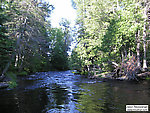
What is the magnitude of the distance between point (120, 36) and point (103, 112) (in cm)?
1294

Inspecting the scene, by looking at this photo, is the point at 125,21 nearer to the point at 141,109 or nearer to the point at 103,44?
the point at 103,44

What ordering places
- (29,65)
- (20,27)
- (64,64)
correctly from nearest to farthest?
(20,27) → (29,65) → (64,64)

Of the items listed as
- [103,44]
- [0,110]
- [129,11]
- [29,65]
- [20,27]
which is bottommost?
[0,110]

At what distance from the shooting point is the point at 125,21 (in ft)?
57.2

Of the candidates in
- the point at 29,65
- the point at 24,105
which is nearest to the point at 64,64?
the point at 29,65

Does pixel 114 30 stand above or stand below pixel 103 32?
below

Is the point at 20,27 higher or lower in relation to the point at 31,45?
higher

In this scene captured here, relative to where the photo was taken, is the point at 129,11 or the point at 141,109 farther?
the point at 129,11

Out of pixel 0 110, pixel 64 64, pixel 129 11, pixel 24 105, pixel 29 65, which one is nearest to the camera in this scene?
pixel 0 110

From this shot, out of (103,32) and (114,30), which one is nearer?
(114,30)

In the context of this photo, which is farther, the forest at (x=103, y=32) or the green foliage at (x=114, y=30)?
the green foliage at (x=114, y=30)

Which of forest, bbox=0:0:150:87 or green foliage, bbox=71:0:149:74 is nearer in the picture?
forest, bbox=0:0:150:87

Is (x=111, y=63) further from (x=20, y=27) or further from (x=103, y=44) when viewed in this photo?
(x=20, y=27)

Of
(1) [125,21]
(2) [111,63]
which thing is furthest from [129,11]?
(2) [111,63]
